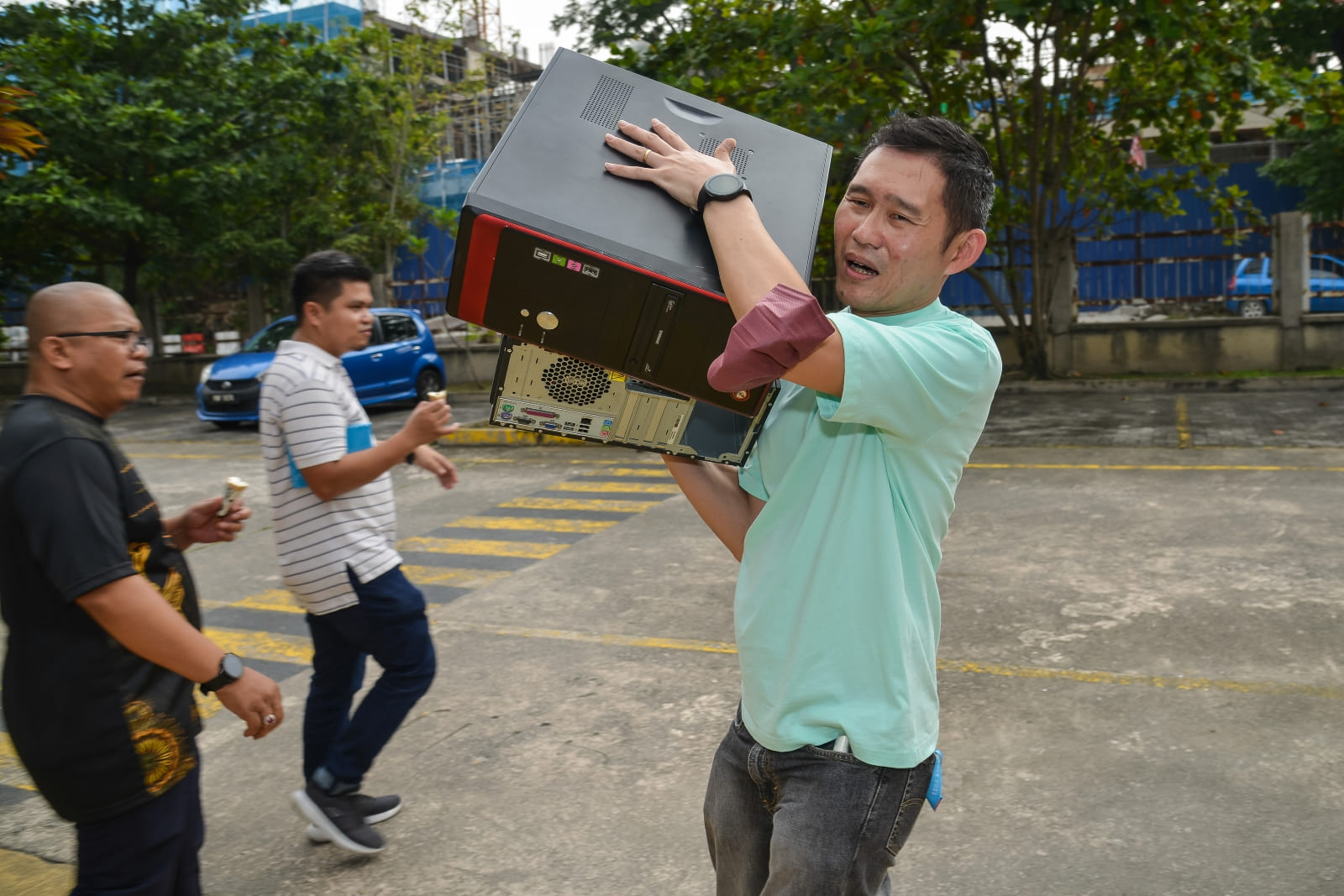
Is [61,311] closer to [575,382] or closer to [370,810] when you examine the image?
[575,382]

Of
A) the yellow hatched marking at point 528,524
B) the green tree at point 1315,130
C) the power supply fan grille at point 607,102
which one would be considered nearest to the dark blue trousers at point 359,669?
the power supply fan grille at point 607,102

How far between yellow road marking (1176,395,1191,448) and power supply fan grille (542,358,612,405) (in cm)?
933

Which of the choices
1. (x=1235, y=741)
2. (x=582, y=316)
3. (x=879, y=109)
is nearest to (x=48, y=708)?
(x=582, y=316)

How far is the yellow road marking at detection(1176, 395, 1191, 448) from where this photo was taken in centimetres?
1016

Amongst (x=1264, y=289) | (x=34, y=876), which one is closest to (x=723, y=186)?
(x=34, y=876)

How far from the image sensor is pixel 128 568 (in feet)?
7.13

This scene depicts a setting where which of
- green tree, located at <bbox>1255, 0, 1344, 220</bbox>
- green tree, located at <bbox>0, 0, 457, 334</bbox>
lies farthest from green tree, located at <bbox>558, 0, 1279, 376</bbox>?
green tree, located at <bbox>0, 0, 457, 334</bbox>

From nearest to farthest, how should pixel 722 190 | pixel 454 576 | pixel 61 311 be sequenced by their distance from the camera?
pixel 722 190, pixel 61 311, pixel 454 576

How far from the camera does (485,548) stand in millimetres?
7711

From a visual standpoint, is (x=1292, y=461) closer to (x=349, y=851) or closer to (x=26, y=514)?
(x=349, y=851)

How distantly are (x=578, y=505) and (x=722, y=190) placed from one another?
7.52 m

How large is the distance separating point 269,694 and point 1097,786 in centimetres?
274

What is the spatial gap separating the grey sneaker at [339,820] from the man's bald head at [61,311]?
1804 millimetres

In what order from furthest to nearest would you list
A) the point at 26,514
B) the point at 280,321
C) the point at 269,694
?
1. the point at 280,321
2. the point at 269,694
3. the point at 26,514
